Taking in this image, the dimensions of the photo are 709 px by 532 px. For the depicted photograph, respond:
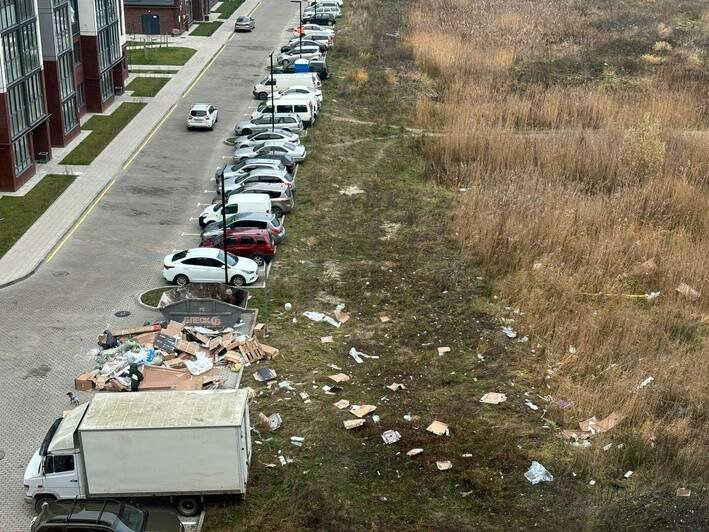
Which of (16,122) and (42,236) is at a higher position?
(16,122)

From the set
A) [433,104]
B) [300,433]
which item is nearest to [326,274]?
[300,433]

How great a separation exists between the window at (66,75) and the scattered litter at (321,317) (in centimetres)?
2204

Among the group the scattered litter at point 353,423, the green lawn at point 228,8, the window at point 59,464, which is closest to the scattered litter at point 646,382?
the scattered litter at point 353,423

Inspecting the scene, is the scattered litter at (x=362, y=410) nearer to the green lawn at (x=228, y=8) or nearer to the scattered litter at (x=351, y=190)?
the scattered litter at (x=351, y=190)

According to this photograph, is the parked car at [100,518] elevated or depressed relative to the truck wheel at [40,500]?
elevated

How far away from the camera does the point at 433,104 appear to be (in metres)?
52.1

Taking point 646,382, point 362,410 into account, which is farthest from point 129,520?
point 646,382

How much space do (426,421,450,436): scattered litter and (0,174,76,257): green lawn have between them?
1833 centimetres

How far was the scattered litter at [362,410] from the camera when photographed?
76.7ft

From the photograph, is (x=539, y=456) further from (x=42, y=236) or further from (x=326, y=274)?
(x=42, y=236)

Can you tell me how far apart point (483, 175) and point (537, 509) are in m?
23.1

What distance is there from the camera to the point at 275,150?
42.6 meters

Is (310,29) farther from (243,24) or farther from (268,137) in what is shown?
(268,137)

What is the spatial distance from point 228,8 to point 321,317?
5950cm
